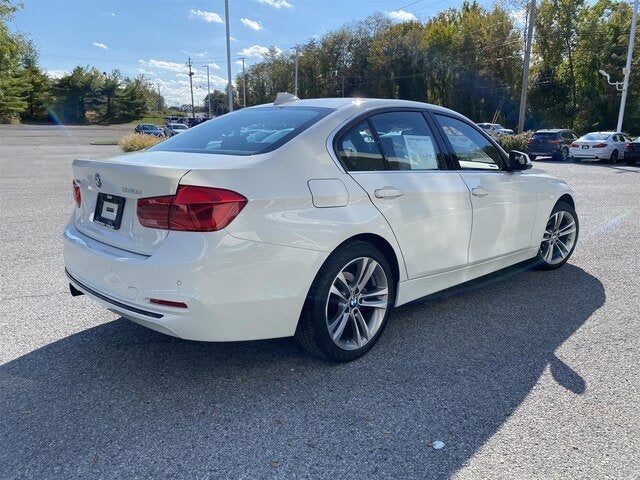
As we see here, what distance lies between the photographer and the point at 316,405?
2.73 metres

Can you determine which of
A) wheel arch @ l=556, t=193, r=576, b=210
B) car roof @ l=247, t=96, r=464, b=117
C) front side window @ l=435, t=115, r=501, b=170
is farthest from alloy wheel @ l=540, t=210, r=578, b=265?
car roof @ l=247, t=96, r=464, b=117

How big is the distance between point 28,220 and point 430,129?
6182mm

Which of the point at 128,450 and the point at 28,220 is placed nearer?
the point at 128,450

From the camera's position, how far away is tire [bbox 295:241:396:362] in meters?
2.92

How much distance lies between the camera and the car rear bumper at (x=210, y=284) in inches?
98.0

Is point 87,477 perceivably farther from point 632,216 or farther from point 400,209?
point 632,216

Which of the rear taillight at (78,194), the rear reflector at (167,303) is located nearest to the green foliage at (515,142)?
the rear taillight at (78,194)

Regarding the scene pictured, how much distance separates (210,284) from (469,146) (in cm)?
266

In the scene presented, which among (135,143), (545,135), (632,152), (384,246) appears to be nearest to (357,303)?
(384,246)

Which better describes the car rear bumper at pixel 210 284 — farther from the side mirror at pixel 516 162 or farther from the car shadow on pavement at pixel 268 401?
the side mirror at pixel 516 162

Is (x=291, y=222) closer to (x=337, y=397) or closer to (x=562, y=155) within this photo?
(x=337, y=397)

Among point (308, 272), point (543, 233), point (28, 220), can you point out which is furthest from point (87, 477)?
point (28, 220)

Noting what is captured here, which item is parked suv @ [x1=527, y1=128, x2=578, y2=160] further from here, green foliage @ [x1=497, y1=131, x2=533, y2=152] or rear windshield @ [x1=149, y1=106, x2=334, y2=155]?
rear windshield @ [x1=149, y1=106, x2=334, y2=155]

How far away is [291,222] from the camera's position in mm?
2715
